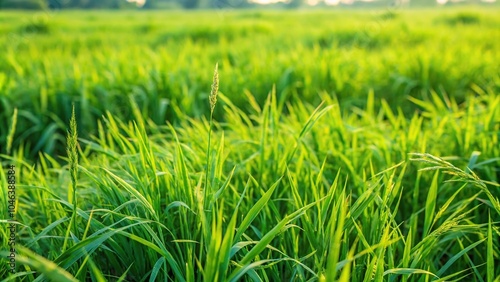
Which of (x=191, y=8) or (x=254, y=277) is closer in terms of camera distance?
(x=254, y=277)

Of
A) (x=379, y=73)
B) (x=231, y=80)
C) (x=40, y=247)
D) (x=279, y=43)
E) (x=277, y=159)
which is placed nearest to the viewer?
(x=40, y=247)

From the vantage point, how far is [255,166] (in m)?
1.72

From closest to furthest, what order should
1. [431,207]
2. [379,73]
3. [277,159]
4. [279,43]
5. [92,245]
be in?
[92,245]
[431,207]
[277,159]
[379,73]
[279,43]

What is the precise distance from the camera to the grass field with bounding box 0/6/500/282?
110cm

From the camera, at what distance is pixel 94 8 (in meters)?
15.3

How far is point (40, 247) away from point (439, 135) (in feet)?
5.03

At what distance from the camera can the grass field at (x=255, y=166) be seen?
3.60ft

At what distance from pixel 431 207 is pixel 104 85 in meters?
2.26

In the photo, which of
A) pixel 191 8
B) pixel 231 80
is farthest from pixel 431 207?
pixel 191 8

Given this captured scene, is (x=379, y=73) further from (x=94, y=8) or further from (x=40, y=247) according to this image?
(x=94, y=8)

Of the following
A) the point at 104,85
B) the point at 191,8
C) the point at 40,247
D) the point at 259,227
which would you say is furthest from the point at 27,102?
the point at 191,8

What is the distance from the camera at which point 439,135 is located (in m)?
2.01

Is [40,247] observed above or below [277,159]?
below

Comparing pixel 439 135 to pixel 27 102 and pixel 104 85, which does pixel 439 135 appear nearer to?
pixel 104 85
